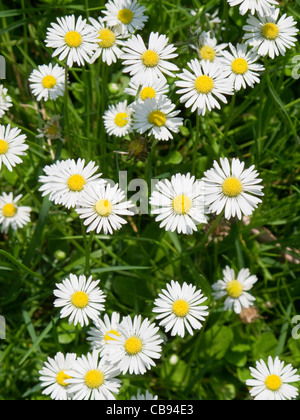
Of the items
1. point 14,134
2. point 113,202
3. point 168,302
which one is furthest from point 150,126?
point 168,302

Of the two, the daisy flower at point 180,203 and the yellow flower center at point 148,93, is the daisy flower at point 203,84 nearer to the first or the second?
the yellow flower center at point 148,93

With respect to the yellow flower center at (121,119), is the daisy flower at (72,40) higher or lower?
higher

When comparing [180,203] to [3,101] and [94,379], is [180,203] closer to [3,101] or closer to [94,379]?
[94,379]

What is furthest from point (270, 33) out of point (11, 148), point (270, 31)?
point (11, 148)

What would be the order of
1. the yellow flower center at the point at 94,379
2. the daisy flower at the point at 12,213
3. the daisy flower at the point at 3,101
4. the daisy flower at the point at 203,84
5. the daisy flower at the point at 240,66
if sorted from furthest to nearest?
the daisy flower at the point at 12,213 < the daisy flower at the point at 3,101 < the daisy flower at the point at 240,66 < the daisy flower at the point at 203,84 < the yellow flower center at the point at 94,379

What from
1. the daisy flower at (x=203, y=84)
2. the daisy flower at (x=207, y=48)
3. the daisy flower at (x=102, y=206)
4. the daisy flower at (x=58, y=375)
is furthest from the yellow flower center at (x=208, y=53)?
the daisy flower at (x=58, y=375)

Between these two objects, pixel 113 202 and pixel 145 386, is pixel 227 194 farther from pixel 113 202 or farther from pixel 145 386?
pixel 145 386

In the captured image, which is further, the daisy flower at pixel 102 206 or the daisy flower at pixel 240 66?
the daisy flower at pixel 240 66

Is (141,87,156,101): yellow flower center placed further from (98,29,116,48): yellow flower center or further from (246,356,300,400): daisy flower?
(246,356,300,400): daisy flower
